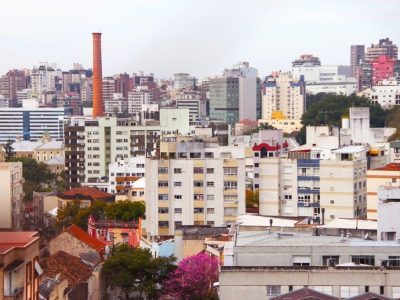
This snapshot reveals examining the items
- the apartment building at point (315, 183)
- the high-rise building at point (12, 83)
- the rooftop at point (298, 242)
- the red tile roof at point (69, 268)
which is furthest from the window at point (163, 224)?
the high-rise building at point (12, 83)

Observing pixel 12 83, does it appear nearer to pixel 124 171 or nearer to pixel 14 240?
pixel 124 171

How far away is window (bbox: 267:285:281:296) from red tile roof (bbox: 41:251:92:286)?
7.59 metres

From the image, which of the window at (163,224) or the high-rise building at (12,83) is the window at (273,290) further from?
the high-rise building at (12,83)

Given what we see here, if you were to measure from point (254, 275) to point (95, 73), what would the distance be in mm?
75088

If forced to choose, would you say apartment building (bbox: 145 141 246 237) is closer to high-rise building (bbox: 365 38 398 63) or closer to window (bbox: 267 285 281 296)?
window (bbox: 267 285 281 296)

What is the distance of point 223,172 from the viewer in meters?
39.5

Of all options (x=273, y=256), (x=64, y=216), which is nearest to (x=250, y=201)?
(x=64, y=216)

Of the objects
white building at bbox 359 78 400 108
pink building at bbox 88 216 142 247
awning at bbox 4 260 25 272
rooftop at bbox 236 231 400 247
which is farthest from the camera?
white building at bbox 359 78 400 108

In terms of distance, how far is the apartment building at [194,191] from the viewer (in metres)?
39.2

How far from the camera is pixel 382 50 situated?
6634 inches

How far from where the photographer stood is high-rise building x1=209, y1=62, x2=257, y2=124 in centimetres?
13962

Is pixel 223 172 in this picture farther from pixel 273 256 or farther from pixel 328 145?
pixel 273 256

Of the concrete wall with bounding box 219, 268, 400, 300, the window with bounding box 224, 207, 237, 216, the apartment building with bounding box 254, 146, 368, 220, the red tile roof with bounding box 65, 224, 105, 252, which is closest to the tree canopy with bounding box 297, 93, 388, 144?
the apartment building with bounding box 254, 146, 368, 220

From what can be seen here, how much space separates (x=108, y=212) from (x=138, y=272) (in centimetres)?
1519
